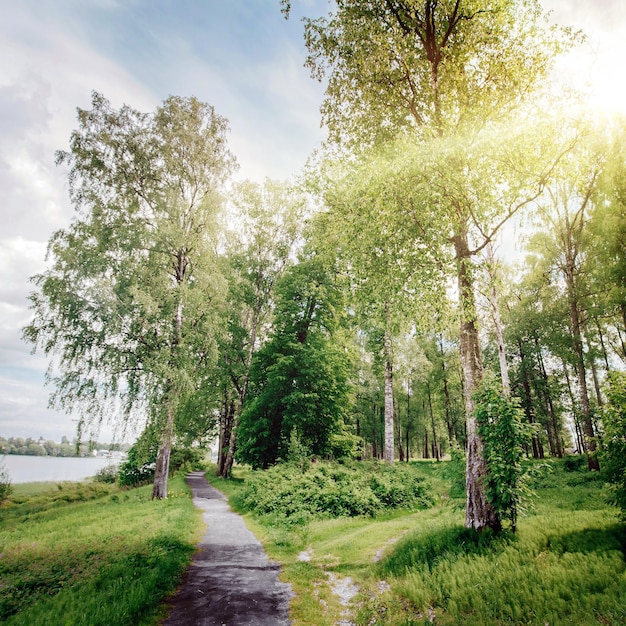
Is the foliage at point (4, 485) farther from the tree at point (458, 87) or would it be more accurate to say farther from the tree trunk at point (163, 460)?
the tree at point (458, 87)

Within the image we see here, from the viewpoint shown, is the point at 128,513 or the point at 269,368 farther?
the point at 269,368

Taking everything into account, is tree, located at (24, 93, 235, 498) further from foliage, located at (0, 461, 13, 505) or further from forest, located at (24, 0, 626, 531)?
foliage, located at (0, 461, 13, 505)

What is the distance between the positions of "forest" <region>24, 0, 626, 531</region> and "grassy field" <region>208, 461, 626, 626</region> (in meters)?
0.96

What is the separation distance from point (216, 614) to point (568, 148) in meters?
11.8

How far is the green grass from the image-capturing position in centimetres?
525

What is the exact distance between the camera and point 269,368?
2234cm

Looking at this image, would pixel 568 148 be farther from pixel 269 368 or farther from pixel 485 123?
pixel 269 368

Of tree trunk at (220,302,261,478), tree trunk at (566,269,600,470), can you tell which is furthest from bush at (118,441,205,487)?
tree trunk at (566,269,600,470)

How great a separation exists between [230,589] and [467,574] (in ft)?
14.1

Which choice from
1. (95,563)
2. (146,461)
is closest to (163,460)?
(146,461)

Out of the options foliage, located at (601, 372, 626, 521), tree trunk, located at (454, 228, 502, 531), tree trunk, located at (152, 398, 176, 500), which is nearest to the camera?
foliage, located at (601, 372, 626, 521)

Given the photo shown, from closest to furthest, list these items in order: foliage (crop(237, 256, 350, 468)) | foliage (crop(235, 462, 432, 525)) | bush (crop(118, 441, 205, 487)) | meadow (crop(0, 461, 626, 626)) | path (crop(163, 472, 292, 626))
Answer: meadow (crop(0, 461, 626, 626))
path (crop(163, 472, 292, 626))
foliage (crop(235, 462, 432, 525))
bush (crop(118, 441, 205, 487))
foliage (crop(237, 256, 350, 468))

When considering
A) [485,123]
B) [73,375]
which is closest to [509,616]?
[485,123]

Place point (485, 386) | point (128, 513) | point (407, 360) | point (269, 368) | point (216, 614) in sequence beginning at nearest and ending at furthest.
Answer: point (216, 614) → point (485, 386) → point (128, 513) → point (269, 368) → point (407, 360)
